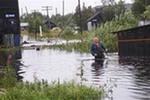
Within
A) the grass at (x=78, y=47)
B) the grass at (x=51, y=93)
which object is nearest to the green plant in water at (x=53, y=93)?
the grass at (x=51, y=93)

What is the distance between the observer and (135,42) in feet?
98.7

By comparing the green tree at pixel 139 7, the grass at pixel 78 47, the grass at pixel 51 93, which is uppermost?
the green tree at pixel 139 7

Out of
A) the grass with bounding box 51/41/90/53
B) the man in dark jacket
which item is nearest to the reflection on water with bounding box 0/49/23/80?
the man in dark jacket

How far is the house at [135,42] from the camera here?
1127 inches

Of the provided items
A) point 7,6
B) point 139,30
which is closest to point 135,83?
point 139,30

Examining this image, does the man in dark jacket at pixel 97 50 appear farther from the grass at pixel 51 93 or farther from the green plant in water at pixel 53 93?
the green plant in water at pixel 53 93

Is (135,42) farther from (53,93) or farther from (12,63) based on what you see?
(53,93)

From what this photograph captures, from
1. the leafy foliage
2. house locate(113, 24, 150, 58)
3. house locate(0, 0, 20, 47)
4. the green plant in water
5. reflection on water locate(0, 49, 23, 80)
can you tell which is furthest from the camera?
house locate(0, 0, 20, 47)

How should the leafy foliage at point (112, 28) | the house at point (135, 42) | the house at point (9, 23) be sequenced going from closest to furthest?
the house at point (135, 42)
the leafy foliage at point (112, 28)
the house at point (9, 23)

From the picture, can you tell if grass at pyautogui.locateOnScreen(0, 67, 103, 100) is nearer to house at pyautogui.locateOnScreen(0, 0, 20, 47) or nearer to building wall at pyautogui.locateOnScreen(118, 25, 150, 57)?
building wall at pyautogui.locateOnScreen(118, 25, 150, 57)

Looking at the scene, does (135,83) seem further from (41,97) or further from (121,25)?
(121,25)

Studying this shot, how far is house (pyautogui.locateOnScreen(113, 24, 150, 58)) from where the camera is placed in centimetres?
2862

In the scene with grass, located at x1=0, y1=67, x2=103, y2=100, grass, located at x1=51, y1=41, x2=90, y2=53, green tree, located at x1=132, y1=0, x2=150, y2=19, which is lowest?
grass, located at x1=51, y1=41, x2=90, y2=53

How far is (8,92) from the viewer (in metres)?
12.7
